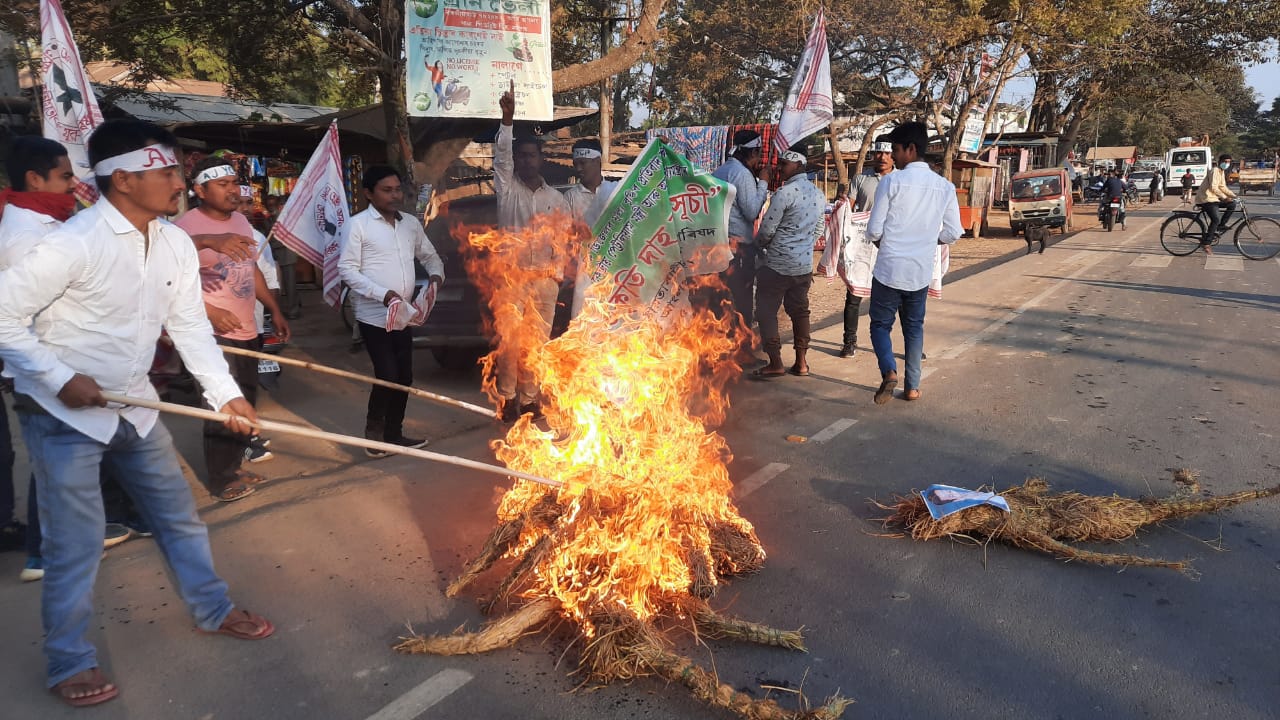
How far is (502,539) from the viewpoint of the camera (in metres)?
3.56

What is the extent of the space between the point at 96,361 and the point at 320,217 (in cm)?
319

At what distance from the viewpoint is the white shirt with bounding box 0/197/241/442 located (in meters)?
2.61

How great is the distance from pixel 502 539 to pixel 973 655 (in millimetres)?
1938

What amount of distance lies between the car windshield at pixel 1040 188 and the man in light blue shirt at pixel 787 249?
18.5 meters

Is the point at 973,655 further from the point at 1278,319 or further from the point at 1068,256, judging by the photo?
the point at 1068,256

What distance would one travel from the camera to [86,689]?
9.23 ft

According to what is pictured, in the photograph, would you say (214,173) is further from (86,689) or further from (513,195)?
(86,689)

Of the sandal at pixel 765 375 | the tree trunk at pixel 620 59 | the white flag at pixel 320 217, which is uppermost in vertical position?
the tree trunk at pixel 620 59

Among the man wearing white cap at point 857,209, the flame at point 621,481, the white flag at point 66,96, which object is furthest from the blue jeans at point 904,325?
the white flag at point 66,96

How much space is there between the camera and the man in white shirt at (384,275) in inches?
207

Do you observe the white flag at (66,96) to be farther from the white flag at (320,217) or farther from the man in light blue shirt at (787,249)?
the man in light blue shirt at (787,249)

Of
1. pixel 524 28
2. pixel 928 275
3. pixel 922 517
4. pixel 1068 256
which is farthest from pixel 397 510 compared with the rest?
pixel 1068 256

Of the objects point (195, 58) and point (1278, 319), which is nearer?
point (1278, 319)

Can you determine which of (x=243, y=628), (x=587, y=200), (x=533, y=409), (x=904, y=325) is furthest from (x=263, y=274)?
(x=904, y=325)
